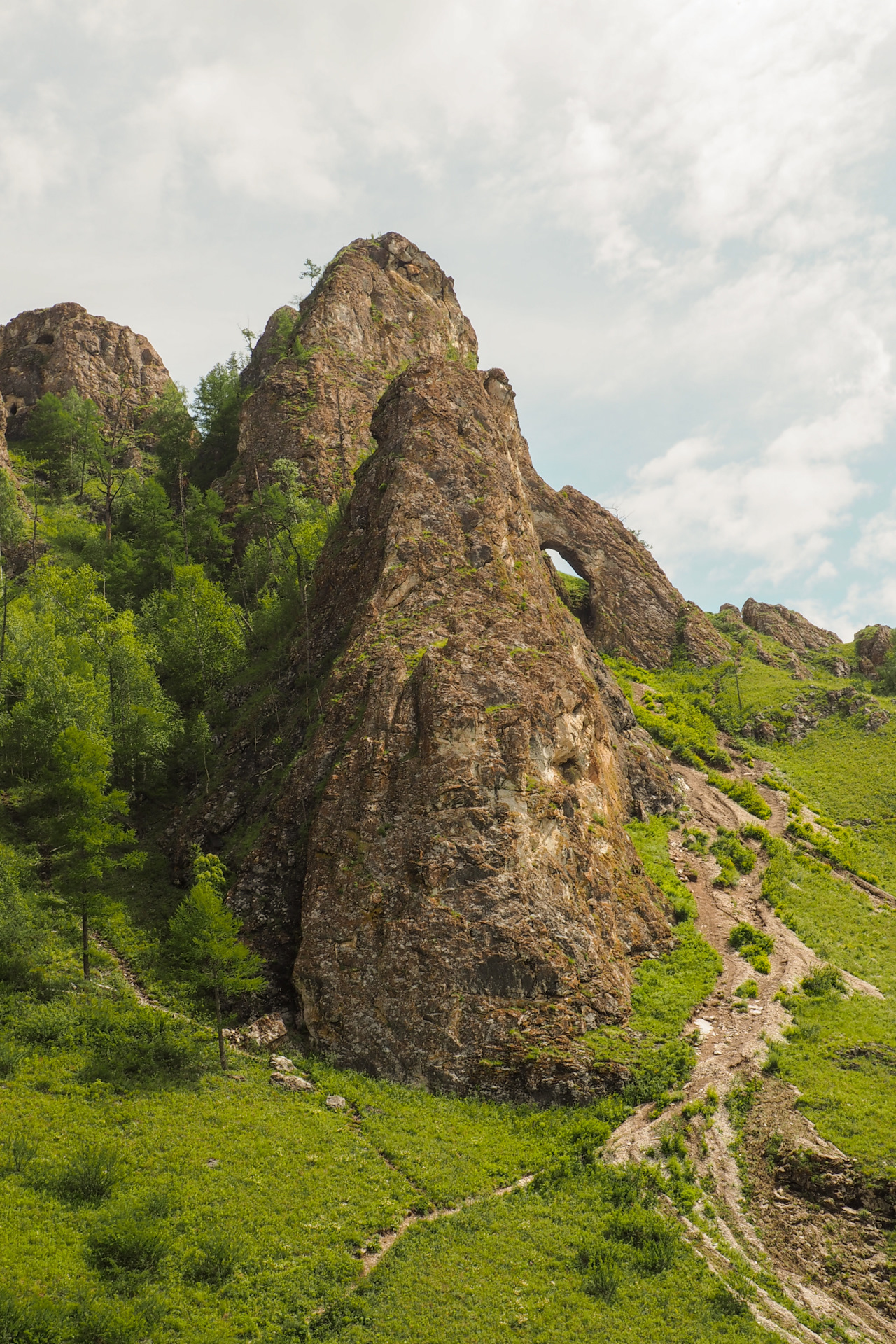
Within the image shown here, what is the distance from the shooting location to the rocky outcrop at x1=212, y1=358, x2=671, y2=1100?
28266 mm

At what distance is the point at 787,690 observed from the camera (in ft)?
261

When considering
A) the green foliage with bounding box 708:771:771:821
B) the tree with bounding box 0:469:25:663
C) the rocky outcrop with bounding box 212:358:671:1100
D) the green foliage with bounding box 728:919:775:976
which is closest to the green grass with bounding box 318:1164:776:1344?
the rocky outcrop with bounding box 212:358:671:1100

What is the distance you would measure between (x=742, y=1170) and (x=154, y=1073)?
2076 cm

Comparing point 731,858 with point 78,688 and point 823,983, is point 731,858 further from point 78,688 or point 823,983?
point 78,688

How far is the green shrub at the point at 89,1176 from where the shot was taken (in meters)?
18.3

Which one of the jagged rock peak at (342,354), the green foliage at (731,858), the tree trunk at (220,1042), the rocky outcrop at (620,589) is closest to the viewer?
the tree trunk at (220,1042)

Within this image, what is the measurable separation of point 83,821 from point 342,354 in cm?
7016

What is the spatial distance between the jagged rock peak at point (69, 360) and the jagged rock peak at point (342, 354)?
26236 millimetres

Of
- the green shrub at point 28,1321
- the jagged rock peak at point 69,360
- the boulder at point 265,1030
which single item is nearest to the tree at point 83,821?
the boulder at point 265,1030

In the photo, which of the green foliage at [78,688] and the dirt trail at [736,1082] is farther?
the green foliage at [78,688]

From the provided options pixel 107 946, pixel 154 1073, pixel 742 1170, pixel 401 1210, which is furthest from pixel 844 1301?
pixel 107 946

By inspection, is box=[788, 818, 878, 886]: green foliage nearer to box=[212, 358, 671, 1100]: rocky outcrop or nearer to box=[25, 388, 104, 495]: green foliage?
box=[212, 358, 671, 1100]: rocky outcrop

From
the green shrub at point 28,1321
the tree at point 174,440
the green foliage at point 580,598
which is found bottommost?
the green shrub at point 28,1321

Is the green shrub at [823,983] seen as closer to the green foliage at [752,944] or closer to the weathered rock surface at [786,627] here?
the green foliage at [752,944]
